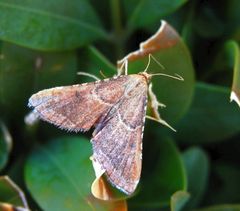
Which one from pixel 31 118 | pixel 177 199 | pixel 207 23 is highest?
pixel 207 23

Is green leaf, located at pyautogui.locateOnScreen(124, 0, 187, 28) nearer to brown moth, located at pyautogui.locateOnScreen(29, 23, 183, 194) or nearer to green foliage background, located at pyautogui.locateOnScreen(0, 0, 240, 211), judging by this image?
green foliage background, located at pyautogui.locateOnScreen(0, 0, 240, 211)

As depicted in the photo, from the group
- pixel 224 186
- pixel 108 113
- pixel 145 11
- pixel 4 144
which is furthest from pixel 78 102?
pixel 224 186

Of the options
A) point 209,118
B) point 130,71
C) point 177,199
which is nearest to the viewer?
point 177,199

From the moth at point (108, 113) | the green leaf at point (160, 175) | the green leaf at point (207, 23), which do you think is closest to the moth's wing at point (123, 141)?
the moth at point (108, 113)

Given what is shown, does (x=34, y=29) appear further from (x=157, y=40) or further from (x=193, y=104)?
(x=193, y=104)

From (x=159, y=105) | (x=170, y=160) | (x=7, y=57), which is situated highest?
(x=7, y=57)

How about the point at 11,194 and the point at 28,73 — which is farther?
the point at 28,73

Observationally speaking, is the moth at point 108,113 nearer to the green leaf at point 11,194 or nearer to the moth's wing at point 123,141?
the moth's wing at point 123,141

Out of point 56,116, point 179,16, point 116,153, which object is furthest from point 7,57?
point 179,16

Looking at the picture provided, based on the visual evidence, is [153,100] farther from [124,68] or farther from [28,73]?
[28,73]
